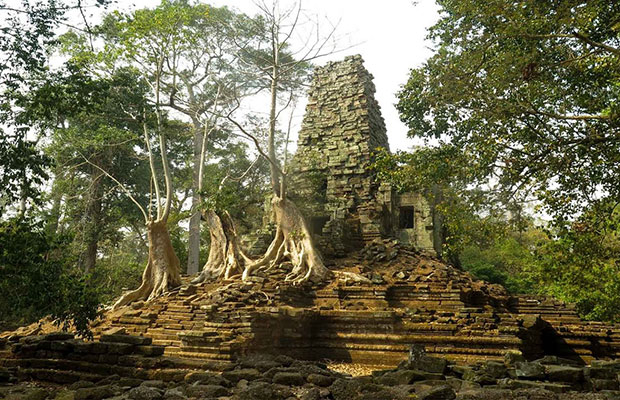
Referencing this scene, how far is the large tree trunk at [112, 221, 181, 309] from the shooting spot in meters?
13.5

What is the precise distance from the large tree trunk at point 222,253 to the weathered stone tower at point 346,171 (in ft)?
8.54

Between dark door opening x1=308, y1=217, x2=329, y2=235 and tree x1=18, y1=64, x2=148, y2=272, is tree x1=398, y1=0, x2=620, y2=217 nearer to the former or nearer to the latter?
dark door opening x1=308, y1=217, x2=329, y2=235

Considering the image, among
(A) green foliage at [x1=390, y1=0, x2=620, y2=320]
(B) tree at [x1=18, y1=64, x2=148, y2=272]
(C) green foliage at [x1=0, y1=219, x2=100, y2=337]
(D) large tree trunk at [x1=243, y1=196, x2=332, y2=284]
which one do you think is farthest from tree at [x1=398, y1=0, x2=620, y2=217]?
(B) tree at [x1=18, y1=64, x2=148, y2=272]

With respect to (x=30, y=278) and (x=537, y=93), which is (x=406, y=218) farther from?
(x=30, y=278)

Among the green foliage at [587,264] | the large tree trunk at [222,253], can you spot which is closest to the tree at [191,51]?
the large tree trunk at [222,253]

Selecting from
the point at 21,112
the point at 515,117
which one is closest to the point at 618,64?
the point at 515,117

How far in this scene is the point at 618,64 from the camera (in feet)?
23.9

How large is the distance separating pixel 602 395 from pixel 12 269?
7303 mm

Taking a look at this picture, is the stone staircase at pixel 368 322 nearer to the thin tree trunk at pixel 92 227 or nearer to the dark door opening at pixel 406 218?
the dark door opening at pixel 406 218

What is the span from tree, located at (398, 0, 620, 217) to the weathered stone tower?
20.4ft

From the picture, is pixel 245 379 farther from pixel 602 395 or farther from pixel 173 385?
pixel 602 395

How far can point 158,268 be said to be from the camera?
45.1 ft

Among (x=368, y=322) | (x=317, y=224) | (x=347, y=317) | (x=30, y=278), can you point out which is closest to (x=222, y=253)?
(x=317, y=224)

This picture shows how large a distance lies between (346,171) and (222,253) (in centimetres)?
523
